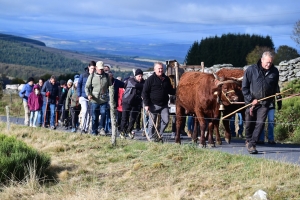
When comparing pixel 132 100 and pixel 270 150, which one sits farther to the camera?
pixel 132 100

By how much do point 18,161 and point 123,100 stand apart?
5646mm

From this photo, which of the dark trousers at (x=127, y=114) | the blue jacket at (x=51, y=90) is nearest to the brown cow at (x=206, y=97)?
the dark trousers at (x=127, y=114)

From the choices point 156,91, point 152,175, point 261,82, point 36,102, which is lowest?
point 152,175

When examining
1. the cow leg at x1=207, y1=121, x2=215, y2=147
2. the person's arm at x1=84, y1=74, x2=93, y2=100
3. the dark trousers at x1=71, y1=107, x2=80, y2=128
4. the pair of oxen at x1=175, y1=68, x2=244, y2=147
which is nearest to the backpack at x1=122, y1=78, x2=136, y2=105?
the person's arm at x1=84, y1=74, x2=93, y2=100

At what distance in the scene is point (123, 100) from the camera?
18859 mm

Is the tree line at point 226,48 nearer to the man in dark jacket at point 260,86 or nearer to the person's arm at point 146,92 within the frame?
the person's arm at point 146,92

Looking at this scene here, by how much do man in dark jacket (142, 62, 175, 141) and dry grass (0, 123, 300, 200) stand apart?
1.10 m

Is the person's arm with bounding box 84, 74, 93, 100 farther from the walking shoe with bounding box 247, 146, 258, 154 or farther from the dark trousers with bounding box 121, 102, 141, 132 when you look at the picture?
the walking shoe with bounding box 247, 146, 258, 154

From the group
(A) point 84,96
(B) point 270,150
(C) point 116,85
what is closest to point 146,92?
(A) point 84,96

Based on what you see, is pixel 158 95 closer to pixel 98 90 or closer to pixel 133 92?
pixel 98 90

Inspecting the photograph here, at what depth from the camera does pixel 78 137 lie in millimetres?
16922

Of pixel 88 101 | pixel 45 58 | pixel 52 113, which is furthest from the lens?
pixel 45 58

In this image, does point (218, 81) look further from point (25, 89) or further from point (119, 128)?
point (25, 89)

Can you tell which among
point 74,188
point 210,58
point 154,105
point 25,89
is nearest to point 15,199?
point 74,188
